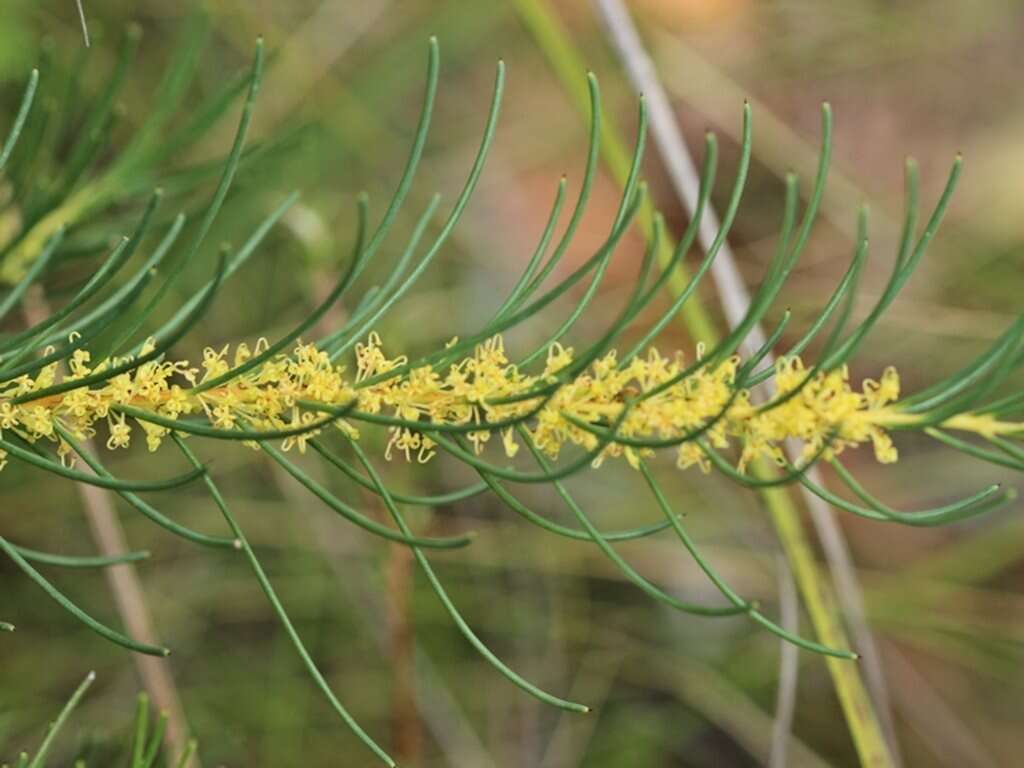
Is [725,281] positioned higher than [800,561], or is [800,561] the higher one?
[725,281]

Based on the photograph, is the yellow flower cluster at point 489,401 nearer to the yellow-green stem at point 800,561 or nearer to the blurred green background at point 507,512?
the yellow-green stem at point 800,561

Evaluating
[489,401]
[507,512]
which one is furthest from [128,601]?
[489,401]

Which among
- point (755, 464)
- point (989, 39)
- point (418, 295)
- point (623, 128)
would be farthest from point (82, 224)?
point (989, 39)

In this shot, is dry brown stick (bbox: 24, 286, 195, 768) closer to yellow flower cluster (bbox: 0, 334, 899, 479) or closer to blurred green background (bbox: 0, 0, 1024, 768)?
blurred green background (bbox: 0, 0, 1024, 768)

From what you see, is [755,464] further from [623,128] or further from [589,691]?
[623,128]

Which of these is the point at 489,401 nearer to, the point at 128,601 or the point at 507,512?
the point at 128,601

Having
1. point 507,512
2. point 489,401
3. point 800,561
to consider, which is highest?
point 507,512

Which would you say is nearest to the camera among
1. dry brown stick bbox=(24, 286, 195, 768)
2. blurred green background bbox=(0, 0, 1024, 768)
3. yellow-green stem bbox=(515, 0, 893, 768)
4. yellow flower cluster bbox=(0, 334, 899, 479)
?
yellow flower cluster bbox=(0, 334, 899, 479)

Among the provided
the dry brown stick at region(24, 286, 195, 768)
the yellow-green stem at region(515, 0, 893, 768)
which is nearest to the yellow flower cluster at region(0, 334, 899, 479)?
the yellow-green stem at region(515, 0, 893, 768)
